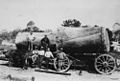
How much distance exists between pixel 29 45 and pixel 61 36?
2.65 metres

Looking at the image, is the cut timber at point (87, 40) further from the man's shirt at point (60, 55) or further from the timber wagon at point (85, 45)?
the man's shirt at point (60, 55)

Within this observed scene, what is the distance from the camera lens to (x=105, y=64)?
11258 mm

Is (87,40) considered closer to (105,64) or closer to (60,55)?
(105,64)

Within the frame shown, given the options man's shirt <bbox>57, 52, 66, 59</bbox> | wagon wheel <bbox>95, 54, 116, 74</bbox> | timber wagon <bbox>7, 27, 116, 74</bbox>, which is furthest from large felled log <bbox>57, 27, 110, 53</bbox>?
man's shirt <bbox>57, 52, 66, 59</bbox>

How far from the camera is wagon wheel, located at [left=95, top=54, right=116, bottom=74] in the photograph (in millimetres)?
11233

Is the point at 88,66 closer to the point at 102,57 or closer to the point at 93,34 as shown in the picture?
the point at 102,57

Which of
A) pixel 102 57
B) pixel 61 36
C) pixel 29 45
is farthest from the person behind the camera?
pixel 29 45

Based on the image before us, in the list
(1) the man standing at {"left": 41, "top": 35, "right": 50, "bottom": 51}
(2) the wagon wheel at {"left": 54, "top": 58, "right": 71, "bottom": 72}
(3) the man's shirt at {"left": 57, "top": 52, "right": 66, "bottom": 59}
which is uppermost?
(1) the man standing at {"left": 41, "top": 35, "right": 50, "bottom": 51}

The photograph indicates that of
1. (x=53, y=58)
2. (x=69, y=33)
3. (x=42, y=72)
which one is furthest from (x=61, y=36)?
(x=42, y=72)

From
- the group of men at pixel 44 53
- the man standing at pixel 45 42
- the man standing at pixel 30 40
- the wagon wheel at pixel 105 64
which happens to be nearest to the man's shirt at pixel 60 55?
the group of men at pixel 44 53

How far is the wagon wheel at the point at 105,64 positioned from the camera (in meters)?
11.2

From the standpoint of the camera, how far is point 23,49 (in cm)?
1431

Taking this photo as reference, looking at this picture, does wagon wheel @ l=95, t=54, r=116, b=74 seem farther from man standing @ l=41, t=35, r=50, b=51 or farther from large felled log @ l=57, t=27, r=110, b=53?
man standing @ l=41, t=35, r=50, b=51

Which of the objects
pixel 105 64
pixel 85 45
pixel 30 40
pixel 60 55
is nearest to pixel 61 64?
pixel 60 55
